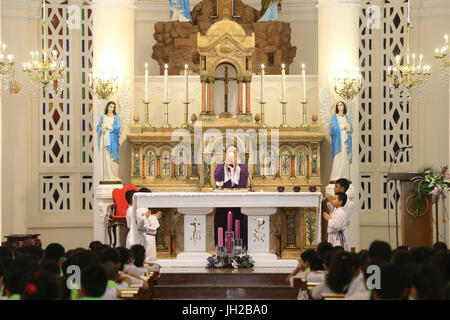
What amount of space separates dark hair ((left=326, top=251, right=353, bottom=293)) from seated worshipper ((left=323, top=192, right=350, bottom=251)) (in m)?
4.86

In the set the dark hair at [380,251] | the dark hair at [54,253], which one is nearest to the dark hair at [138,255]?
the dark hair at [54,253]

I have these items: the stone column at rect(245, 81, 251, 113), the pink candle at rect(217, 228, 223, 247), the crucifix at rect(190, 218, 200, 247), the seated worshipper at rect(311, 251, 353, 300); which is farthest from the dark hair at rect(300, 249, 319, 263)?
the stone column at rect(245, 81, 251, 113)

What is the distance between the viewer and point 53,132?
18.8 metres

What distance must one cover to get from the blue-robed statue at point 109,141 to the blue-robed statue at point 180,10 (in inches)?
110

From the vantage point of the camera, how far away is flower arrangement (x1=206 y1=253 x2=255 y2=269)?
13289 millimetres

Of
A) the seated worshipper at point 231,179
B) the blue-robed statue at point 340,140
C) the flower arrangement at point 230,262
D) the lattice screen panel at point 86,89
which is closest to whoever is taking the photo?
the flower arrangement at point 230,262

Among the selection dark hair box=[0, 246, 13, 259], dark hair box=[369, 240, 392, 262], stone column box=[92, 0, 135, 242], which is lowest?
dark hair box=[0, 246, 13, 259]

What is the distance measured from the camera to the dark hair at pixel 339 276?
25.0ft

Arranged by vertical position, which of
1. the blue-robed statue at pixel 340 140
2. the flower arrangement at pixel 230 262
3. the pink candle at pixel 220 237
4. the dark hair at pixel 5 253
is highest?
the blue-robed statue at pixel 340 140

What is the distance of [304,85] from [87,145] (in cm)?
538

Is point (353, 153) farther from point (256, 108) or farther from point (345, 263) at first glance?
point (345, 263)

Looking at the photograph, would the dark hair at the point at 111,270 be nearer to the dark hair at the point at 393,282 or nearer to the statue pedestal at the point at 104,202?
the dark hair at the point at 393,282

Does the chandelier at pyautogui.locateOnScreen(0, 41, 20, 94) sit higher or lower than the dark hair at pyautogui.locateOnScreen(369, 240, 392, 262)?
higher

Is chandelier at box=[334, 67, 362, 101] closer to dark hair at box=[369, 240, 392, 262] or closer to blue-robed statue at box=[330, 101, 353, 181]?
blue-robed statue at box=[330, 101, 353, 181]
